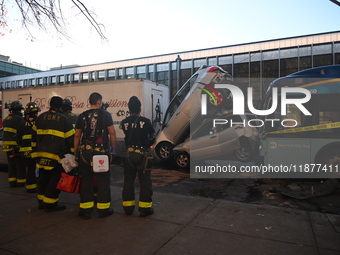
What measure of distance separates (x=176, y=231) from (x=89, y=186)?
157 cm

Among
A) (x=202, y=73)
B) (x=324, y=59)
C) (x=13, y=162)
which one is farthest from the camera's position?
(x=324, y=59)

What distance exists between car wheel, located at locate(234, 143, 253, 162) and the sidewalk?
191 inches

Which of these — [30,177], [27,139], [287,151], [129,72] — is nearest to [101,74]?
[129,72]

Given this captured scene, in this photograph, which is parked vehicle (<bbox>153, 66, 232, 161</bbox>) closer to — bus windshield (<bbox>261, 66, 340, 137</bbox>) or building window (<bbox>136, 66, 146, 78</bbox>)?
bus windshield (<bbox>261, 66, 340, 137</bbox>)

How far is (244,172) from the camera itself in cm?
871

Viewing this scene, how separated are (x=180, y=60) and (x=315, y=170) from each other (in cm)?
2173

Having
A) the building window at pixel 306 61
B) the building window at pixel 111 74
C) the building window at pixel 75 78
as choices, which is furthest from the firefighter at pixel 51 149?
the building window at pixel 75 78

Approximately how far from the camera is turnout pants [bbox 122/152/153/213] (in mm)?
4402

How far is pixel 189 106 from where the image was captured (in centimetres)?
925

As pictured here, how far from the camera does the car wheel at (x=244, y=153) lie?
9672 millimetres

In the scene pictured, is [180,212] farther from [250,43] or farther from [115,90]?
[250,43]

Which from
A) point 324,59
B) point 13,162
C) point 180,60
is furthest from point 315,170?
point 180,60

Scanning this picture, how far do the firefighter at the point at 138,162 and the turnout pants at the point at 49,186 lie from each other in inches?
47.4

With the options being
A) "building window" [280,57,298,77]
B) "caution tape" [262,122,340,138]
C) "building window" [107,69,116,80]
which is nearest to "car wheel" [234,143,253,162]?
"caution tape" [262,122,340,138]
